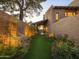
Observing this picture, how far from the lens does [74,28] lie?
59.4 feet

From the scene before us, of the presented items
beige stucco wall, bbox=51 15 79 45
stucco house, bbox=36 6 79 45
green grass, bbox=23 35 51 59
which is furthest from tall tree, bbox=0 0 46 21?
green grass, bbox=23 35 51 59

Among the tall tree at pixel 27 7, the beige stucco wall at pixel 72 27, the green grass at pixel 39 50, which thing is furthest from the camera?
the tall tree at pixel 27 7

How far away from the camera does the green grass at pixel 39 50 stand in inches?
74.5

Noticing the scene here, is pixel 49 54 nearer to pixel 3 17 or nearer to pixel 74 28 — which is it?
pixel 3 17

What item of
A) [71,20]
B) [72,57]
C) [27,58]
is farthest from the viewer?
[71,20]

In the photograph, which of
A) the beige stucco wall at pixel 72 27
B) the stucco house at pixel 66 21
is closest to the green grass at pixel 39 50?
the beige stucco wall at pixel 72 27

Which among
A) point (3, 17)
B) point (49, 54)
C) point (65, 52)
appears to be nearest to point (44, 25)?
point (3, 17)

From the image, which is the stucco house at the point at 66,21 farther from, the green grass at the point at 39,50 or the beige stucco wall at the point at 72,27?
the green grass at the point at 39,50

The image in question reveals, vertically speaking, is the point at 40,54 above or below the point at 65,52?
above

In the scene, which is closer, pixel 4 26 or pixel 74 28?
pixel 4 26

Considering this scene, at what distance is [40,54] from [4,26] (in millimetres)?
14184

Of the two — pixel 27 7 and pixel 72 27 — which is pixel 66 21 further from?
pixel 27 7

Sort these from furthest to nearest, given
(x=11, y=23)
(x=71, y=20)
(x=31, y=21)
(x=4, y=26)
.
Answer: (x=31, y=21) < (x=71, y=20) < (x=11, y=23) < (x=4, y=26)

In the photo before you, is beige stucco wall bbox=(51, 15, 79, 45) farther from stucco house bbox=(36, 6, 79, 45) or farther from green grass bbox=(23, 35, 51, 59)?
green grass bbox=(23, 35, 51, 59)
